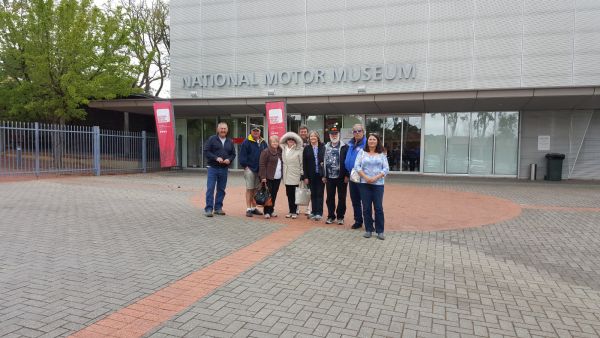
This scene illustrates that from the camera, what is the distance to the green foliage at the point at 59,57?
1667 centimetres

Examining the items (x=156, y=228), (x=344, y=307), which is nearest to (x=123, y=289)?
(x=344, y=307)

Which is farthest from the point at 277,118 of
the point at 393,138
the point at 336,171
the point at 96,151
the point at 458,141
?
the point at 336,171

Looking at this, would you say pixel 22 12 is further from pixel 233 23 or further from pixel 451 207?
pixel 451 207

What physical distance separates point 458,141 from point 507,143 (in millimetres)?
2051

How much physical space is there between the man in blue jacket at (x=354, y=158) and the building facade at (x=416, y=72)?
9.27m

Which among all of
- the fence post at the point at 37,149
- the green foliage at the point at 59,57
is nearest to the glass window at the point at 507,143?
the green foliage at the point at 59,57

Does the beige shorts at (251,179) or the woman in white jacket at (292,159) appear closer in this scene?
the woman in white jacket at (292,159)

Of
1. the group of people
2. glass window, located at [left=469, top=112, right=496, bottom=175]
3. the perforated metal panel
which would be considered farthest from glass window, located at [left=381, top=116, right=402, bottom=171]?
the group of people

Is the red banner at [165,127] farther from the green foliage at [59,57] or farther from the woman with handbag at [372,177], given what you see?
the woman with handbag at [372,177]

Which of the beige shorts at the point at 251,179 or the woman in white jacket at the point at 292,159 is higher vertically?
the woman in white jacket at the point at 292,159

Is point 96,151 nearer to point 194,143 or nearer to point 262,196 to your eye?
point 194,143

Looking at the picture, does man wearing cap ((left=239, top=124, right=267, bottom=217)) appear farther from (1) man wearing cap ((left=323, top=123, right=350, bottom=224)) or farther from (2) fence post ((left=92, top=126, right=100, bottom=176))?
(2) fence post ((left=92, top=126, right=100, bottom=176))

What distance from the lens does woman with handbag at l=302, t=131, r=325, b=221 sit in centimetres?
761

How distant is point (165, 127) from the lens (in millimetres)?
17812
